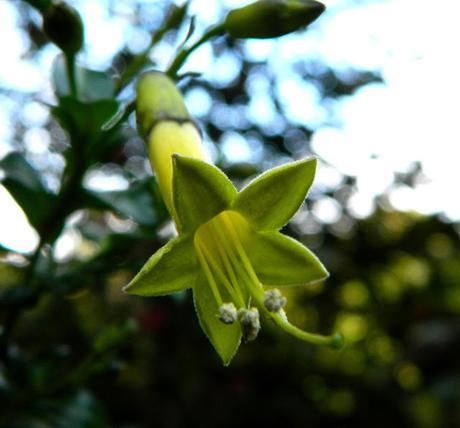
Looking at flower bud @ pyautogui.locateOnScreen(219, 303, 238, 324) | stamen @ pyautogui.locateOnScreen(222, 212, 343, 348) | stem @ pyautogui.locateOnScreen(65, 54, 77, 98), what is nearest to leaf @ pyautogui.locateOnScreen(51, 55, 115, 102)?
stem @ pyautogui.locateOnScreen(65, 54, 77, 98)

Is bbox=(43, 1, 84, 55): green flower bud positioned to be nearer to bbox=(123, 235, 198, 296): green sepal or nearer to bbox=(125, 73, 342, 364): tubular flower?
bbox=(125, 73, 342, 364): tubular flower

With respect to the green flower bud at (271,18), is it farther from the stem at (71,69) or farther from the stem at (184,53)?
the stem at (71,69)

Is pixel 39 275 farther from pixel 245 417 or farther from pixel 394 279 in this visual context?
pixel 394 279

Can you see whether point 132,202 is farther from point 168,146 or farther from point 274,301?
point 274,301

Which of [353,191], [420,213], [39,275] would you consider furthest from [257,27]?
[420,213]

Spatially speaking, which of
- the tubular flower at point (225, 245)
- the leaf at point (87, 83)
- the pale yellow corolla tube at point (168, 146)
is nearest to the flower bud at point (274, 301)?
the tubular flower at point (225, 245)

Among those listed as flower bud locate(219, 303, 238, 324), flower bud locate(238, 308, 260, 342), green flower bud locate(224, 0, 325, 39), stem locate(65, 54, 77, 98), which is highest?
green flower bud locate(224, 0, 325, 39)
